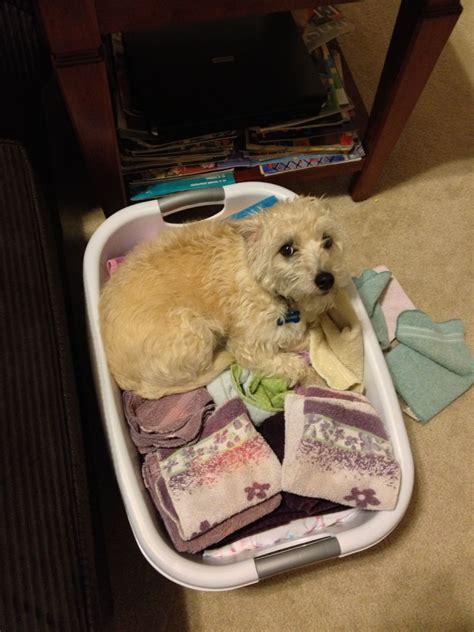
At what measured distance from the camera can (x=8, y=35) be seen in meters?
1.16

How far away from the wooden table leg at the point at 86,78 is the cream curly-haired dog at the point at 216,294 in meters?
0.28

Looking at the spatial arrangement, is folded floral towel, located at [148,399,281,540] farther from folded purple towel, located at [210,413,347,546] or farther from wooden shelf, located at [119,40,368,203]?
wooden shelf, located at [119,40,368,203]

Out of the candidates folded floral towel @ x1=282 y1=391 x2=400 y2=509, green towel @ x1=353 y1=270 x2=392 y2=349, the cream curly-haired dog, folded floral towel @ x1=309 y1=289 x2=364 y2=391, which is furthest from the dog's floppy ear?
green towel @ x1=353 y1=270 x2=392 y2=349

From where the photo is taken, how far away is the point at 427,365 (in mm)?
1483

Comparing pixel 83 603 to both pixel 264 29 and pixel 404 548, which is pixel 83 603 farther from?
pixel 264 29

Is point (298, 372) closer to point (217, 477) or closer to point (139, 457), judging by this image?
point (217, 477)

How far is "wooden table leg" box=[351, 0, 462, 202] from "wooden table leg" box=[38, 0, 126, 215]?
2.43 ft

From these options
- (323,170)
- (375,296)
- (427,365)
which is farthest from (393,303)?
(323,170)

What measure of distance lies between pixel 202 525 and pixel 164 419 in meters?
0.27

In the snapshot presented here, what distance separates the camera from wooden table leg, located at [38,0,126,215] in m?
0.95

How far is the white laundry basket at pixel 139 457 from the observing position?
3.45ft

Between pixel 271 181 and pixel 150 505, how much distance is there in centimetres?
104

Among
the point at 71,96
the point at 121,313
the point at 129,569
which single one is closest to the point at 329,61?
the point at 71,96

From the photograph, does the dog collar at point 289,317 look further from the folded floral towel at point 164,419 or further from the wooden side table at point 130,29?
the wooden side table at point 130,29
